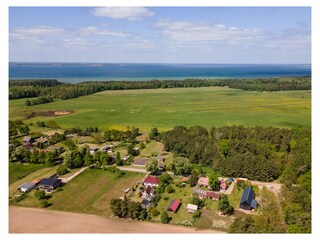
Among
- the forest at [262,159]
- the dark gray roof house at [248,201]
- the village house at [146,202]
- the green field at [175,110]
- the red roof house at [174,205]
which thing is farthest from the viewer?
the green field at [175,110]

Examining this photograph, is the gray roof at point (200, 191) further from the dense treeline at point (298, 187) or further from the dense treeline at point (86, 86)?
the dense treeline at point (86, 86)

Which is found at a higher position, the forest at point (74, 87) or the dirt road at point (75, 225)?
the forest at point (74, 87)

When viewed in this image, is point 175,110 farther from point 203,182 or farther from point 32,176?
point 32,176

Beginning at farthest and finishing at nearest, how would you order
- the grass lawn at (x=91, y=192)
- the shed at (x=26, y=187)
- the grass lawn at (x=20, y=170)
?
the grass lawn at (x=20, y=170)
the shed at (x=26, y=187)
the grass lawn at (x=91, y=192)

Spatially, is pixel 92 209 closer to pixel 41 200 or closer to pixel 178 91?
pixel 41 200

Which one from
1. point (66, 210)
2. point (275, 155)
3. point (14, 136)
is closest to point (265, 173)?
point (275, 155)

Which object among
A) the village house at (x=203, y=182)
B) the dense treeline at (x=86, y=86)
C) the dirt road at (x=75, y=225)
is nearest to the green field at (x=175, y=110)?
the dense treeline at (x=86, y=86)
